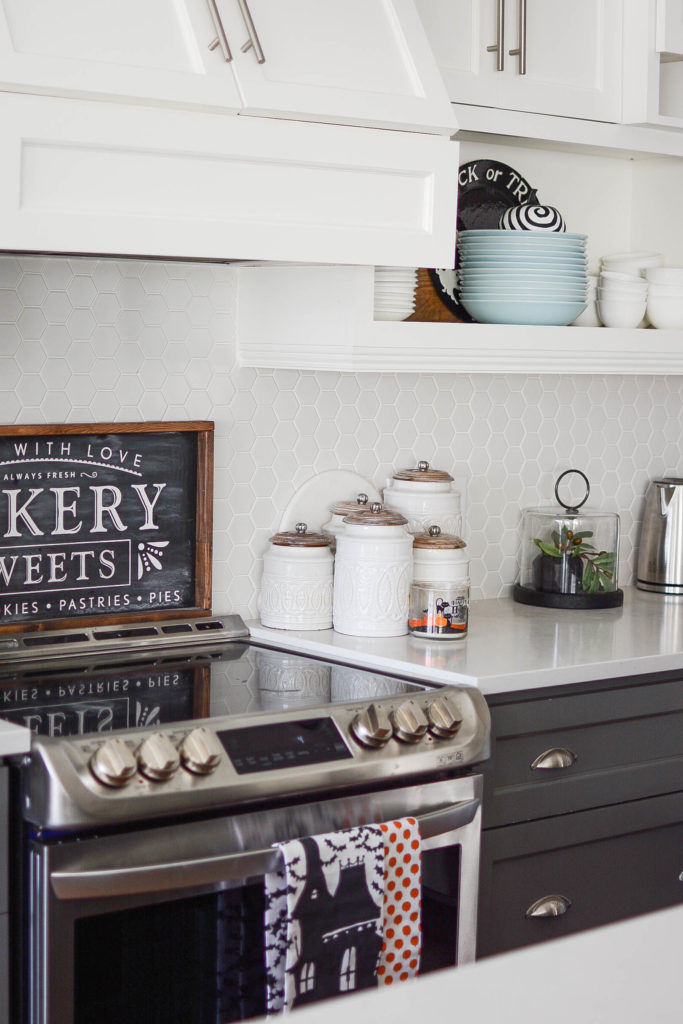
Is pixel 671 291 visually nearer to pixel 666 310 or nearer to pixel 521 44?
pixel 666 310

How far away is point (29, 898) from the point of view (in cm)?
188

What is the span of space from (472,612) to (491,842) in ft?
2.32

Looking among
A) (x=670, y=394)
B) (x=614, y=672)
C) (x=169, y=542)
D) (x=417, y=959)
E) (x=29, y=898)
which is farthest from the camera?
(x=670, y=394)

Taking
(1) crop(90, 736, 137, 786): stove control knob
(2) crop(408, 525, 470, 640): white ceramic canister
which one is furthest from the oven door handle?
(2) crop(408, 525, 470, 640): white ceramic canister

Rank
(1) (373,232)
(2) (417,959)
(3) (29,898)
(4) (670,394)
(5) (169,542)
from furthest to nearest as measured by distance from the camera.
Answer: (4) (670,394)
(5) (169,542)
(1) (373,232)
(2) (417,959)
(3) (29,898)

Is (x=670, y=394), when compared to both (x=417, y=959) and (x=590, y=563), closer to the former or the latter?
(x=590, y=563)

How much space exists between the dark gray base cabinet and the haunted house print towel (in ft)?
1.20

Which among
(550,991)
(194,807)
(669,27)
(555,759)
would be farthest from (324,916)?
(669,27)

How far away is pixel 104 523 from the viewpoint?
2.57 meters

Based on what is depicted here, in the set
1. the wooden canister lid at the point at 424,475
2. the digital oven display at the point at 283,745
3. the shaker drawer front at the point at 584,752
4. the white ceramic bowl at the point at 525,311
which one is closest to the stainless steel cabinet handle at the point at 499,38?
the white ceramic bowl at the point at 525,311

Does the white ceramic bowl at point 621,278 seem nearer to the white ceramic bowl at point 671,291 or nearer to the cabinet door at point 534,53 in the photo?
the white ceramic bowl at point 671,291

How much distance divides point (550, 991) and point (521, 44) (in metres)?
2.04

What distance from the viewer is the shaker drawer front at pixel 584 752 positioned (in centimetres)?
240

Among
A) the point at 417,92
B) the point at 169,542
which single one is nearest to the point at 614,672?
the point at 169,542
